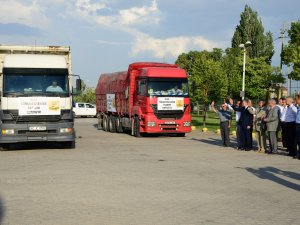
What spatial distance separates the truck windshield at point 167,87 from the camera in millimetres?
23672

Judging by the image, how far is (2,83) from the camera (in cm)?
1631

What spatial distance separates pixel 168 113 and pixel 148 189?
14.5m

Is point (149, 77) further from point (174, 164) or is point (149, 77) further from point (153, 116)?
point (174, 164)

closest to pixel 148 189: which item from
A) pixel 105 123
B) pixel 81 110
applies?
pixel 105 123

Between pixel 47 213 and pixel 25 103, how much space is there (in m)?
9.26

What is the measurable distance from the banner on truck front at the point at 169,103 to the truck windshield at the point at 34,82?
7492mm

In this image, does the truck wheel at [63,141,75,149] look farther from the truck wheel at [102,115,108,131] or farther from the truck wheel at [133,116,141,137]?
the truck wheel at [102,115,108,131]

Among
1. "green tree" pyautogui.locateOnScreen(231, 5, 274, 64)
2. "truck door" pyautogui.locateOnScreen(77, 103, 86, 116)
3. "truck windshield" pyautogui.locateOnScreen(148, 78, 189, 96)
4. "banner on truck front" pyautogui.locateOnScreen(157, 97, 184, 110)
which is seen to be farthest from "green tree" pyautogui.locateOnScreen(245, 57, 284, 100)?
"banner on truck front" pyautogui.locateOnScreen(157, 97, 184, 110)

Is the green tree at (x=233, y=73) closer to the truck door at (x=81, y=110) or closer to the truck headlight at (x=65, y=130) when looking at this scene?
the truck door at (x=81, y=110)

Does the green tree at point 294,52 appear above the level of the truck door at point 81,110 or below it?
above

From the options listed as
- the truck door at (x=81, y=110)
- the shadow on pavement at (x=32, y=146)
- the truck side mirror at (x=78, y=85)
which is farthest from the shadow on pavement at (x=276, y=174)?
the truck door at (x=81, y=110)

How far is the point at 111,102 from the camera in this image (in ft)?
95.9

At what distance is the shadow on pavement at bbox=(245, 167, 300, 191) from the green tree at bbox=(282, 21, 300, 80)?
81.1ft

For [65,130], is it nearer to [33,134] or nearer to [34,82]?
[33,134]
